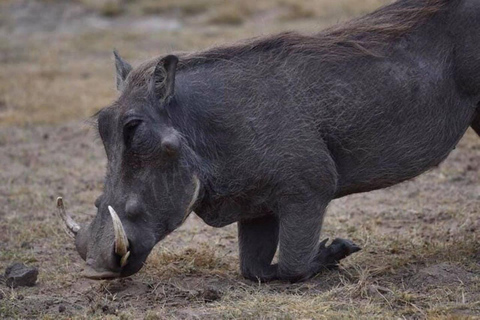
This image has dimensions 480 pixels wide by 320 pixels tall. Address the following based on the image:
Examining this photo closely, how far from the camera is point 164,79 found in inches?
171

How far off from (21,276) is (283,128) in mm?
1391

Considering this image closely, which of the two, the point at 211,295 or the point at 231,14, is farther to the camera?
the point at 231,14

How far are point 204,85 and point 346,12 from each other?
316 inches

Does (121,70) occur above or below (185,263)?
above

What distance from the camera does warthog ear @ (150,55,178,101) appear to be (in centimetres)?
432

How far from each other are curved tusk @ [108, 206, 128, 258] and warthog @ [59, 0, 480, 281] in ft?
0.05

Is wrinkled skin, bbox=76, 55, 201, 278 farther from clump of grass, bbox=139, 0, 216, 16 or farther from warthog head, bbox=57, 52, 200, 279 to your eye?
clump of grass, bbox=139, 0, 216, 16

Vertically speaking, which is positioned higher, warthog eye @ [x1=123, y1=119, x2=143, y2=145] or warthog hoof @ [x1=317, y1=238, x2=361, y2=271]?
warthog eye @ [x1=123, y1=119, x2=143, y2=145]

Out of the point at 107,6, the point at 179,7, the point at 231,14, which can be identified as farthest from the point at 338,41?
the point at 107,6

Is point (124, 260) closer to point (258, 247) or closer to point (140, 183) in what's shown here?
point (140, 183)

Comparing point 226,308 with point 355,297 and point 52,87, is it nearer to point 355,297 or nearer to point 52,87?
point 355,297

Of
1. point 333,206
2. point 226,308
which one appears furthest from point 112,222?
point 333,206

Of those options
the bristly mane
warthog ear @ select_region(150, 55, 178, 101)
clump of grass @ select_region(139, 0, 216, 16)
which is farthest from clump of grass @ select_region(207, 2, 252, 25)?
warthog ear @ select_region(150, 55, 178, 101)

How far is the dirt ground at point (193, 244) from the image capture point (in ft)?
13.3
